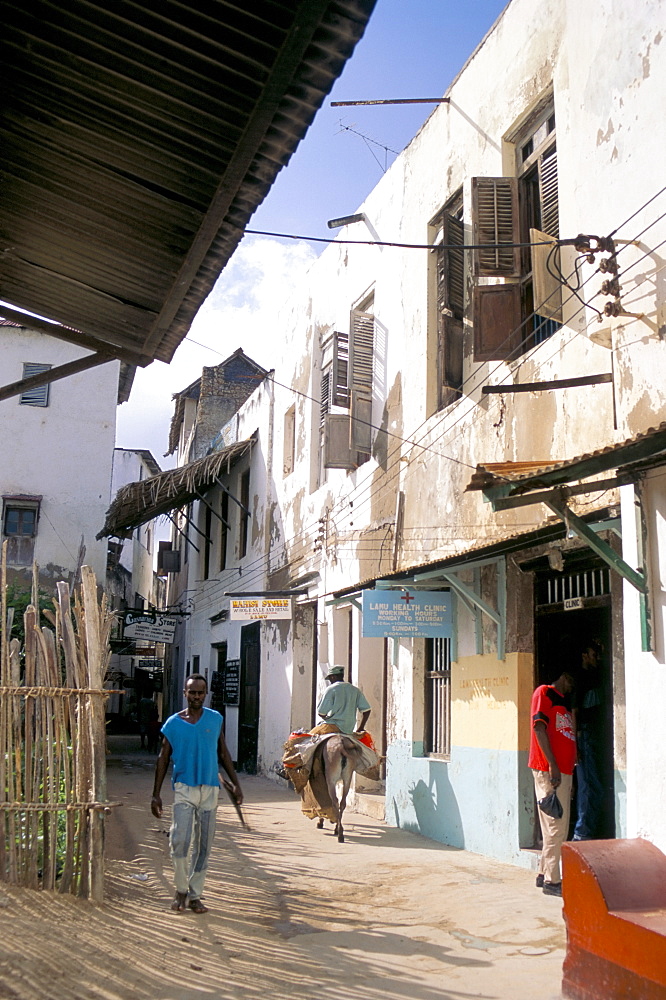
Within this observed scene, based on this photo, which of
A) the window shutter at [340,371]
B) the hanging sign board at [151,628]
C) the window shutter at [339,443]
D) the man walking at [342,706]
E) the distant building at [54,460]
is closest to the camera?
the man walking at [342,706]

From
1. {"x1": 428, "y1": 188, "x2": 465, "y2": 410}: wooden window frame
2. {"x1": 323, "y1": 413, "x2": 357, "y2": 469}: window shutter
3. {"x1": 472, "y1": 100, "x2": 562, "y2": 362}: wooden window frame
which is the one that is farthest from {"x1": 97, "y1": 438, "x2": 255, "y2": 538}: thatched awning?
{"x1": 472, "y1": 100, "x2": 562, "y2": 362}: wooden window frame

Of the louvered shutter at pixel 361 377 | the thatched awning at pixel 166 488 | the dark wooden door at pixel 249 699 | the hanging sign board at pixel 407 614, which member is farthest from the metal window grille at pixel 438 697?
the thatched awning at pixel 166 488

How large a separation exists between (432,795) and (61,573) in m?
15.1

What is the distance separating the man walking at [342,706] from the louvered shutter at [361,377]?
344cm

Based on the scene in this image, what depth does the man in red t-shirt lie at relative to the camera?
679cm

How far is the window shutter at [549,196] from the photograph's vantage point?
27.3 ft

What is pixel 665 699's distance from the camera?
16.3 ft

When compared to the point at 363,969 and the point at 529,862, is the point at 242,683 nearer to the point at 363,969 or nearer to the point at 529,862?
the point at 529,862

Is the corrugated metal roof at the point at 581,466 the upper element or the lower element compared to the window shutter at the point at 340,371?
lower

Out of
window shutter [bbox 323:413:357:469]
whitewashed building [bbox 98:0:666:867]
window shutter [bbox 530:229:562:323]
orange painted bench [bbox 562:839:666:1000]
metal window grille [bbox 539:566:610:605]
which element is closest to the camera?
orange painted bench [bbox 562:839:666:1000]

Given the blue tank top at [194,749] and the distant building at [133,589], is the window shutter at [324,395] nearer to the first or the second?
the blue tank top at [194,749]

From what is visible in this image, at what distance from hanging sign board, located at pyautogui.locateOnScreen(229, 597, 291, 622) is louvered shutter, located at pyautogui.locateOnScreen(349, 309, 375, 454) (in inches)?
149

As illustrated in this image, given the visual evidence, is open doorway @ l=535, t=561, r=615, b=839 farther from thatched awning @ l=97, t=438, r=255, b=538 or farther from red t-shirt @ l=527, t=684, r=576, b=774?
thatched awning @ l=97, t=438, r=255, b=538

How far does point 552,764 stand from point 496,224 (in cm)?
482
